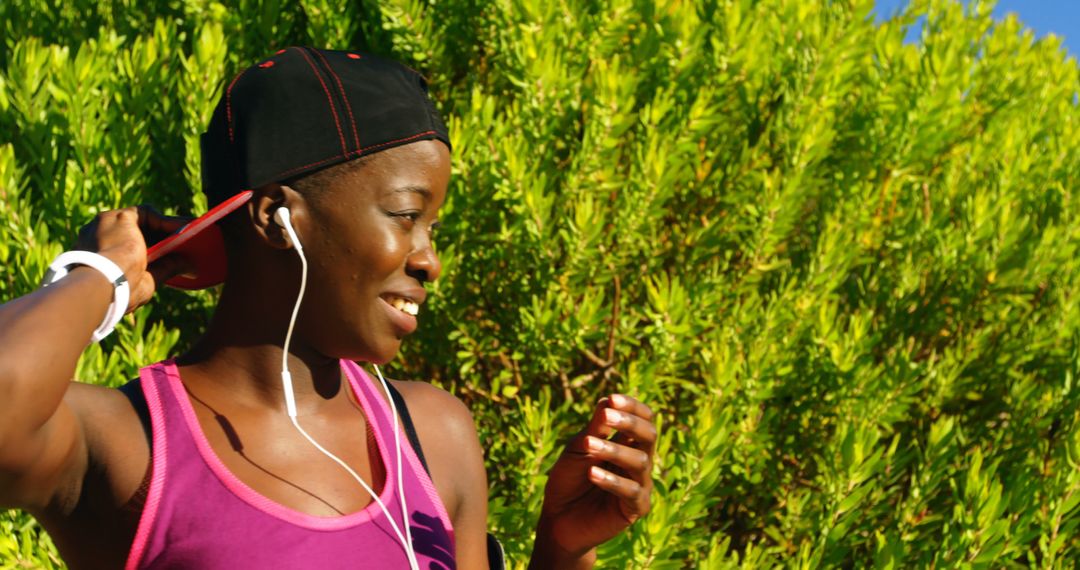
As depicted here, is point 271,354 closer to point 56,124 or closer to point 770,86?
point 56,124

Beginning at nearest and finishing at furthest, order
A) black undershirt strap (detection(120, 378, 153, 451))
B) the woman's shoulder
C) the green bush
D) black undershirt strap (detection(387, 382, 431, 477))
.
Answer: black undershirt strap (detection(120, 378, 153, 451)) → black undershirt strap (detection(387, 382, 431, 477)) → the woman's shoulder → the green bush

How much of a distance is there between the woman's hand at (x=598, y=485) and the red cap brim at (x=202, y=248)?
77cm

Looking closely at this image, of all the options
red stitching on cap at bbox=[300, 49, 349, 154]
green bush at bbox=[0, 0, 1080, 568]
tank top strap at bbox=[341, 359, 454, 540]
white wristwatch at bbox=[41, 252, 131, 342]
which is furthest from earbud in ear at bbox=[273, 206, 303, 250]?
green bush at bbox=[0, 0, 1080, 568]

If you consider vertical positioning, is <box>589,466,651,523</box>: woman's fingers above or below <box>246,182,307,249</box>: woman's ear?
below

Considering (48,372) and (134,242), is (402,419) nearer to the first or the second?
(134,242)

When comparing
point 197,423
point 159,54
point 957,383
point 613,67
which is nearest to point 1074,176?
point 957,383

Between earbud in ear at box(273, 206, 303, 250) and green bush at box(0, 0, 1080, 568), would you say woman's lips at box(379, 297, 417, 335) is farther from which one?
green bush at box(0, 0, 1080, 568)

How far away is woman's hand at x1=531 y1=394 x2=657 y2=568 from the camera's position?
217cm

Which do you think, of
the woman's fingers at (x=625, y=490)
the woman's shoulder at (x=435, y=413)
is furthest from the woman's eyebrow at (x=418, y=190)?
the woman's fingers at (x=625, y=490)

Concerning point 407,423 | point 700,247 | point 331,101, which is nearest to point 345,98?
point 331,101

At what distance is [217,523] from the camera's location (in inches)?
76.4

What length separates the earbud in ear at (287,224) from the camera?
80.7 inches

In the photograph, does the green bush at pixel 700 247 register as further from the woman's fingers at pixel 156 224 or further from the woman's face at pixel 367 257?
the woman's face at pixel 367 257

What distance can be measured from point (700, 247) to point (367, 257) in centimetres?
193
